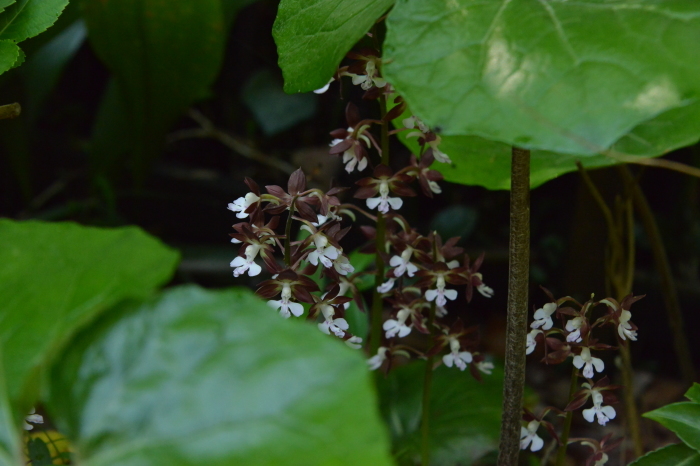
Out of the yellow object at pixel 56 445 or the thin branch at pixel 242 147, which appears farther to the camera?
the thin branch at pixel 242 147

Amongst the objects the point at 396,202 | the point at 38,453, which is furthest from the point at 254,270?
the point at 38,453

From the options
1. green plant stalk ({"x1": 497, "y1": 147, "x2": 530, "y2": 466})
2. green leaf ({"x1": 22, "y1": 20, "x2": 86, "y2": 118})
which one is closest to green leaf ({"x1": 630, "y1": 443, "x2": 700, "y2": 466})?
green plant stalk ({"x1": 497, "y1": 147, "x2": 530, "y2": 466})

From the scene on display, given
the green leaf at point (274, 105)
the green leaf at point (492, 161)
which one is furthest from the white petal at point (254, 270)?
the green leaf at point (274, 105)

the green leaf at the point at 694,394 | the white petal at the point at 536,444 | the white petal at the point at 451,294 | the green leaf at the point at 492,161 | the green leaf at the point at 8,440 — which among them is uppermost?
the green leaf at the point at 8,440

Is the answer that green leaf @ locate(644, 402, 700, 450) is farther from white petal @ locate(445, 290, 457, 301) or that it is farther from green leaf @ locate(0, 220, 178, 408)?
green leaf @ locate(0, 220, 178, 408)

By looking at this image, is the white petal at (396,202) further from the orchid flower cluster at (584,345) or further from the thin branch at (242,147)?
the thin branch at (242,147)

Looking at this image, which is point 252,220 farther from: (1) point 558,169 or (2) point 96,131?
(2) point 96,131

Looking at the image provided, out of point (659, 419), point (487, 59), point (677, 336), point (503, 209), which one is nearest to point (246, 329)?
point (487, 59)
